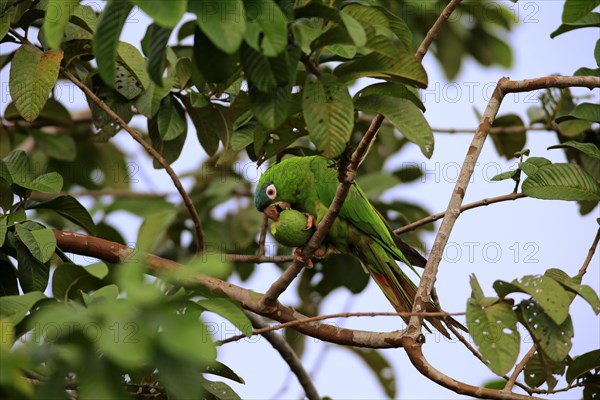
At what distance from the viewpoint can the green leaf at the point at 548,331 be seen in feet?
9.17

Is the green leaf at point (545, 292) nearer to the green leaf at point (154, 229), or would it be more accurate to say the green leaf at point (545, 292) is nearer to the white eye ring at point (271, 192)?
the white eye ring at point (271, 192)

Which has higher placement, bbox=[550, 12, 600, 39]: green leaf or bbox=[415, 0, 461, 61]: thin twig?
bbox=[550, 12, 600, 39]: green leaf

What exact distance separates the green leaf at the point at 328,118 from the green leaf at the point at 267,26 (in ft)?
1.22

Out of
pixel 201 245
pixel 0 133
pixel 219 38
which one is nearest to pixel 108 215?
pixel 0 133

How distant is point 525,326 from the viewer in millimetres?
2811

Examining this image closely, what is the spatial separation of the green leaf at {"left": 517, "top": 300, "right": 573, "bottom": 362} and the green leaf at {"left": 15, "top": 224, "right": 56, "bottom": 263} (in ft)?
6.25

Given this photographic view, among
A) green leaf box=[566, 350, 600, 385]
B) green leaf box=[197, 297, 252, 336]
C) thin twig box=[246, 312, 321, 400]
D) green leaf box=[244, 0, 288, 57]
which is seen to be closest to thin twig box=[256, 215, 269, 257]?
thin twig box=[246, 312, 321, 400]

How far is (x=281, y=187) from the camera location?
4469mm

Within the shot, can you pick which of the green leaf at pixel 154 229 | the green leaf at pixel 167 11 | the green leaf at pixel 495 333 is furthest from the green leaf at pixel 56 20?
the green leaf at pixel 154 229

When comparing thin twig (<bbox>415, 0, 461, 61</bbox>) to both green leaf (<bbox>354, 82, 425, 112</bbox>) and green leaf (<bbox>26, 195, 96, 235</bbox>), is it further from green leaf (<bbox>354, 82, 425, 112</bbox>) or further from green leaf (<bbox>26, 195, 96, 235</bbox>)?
green leaf (<bbox>26, 195, 96, 235</bbox>)

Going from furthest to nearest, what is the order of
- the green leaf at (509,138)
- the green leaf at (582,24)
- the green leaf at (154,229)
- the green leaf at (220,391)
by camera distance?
the green leaf at (154,229)
the green leaf at (509,138)
the green leaf at (582,24)
the green leaf at (220,391)

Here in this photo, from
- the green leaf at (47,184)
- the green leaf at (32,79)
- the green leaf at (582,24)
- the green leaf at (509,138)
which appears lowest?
the green leaf at (47,184)

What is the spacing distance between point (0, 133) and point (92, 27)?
1708 mm

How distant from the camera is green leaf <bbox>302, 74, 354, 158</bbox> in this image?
8.32 feet
